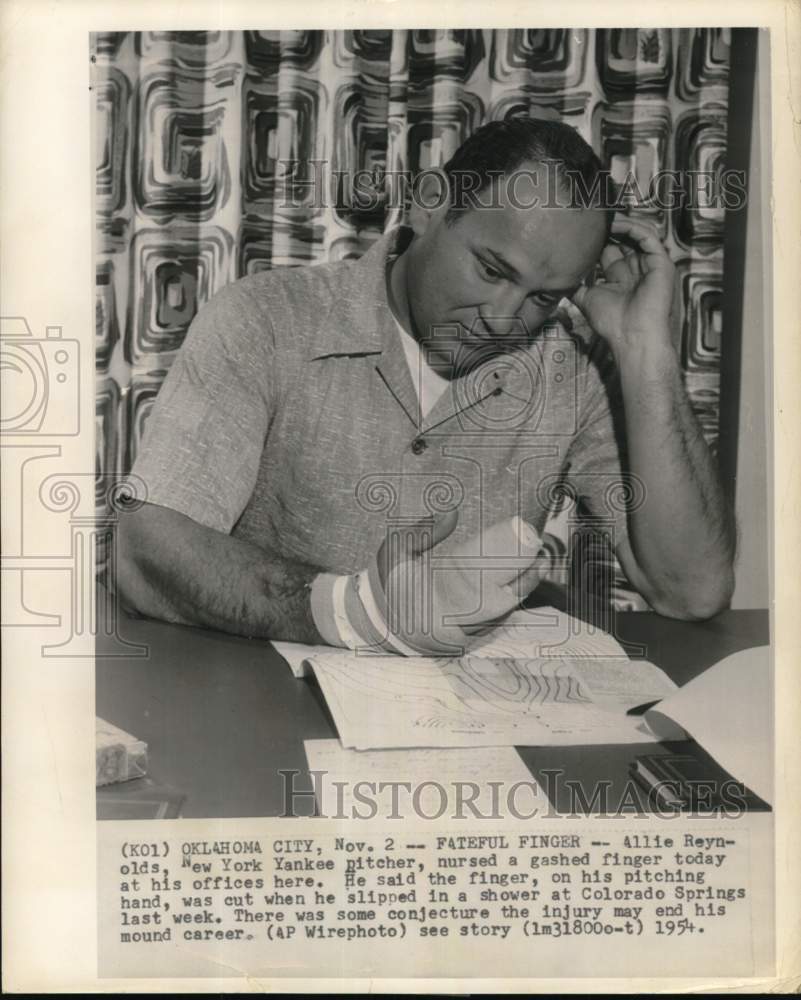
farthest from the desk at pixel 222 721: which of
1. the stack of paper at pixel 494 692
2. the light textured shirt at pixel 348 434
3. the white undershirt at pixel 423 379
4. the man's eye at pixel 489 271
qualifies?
the man's eye at pixel 489 271

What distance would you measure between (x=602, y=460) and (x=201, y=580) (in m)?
0.45

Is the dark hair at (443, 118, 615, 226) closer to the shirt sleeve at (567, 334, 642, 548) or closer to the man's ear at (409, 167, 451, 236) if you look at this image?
the man's ear at (409, 167, 451, 236)

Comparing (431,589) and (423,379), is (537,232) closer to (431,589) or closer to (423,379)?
(423,379)

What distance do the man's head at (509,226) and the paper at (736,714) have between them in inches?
16.4

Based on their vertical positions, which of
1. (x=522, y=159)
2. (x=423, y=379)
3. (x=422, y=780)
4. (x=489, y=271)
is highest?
(x=522, y=159)

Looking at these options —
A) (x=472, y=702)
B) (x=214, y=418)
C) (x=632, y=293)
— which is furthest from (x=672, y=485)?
(x=214, y=418)

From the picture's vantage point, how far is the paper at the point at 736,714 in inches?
41.5

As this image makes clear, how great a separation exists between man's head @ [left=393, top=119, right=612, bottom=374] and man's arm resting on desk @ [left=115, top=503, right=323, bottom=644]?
32cm

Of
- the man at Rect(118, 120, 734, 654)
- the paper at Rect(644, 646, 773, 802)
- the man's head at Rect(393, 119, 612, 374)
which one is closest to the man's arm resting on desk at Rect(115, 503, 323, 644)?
the man at Rect(118, 120, 734, 654)

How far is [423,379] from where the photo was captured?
42.9 inches

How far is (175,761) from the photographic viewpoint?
1017 mm

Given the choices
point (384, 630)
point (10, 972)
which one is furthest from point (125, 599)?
point (10, 972)

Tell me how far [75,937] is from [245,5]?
997mm

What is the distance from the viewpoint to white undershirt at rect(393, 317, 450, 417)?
3.56ft
